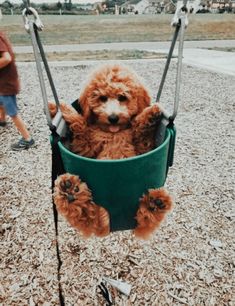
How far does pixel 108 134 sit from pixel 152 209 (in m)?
0.34

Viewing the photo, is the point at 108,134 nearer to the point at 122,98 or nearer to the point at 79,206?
the point at 122,98

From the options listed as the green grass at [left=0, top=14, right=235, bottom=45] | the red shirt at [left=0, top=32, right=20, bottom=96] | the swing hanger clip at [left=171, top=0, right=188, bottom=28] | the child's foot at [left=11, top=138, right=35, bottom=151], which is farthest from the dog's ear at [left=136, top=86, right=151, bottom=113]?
the green grass at [left=0, top=14, right=235, bottom=45]

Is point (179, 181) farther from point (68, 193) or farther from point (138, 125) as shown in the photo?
point (68, 193)

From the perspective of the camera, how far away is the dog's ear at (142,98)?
137 cm

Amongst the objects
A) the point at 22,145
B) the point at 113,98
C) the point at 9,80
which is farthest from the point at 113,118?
the point at 22,145

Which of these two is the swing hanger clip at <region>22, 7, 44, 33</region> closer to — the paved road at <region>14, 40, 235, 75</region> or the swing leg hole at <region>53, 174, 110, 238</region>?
the swing leg hole at <region>53, 174, 110, 238</region>

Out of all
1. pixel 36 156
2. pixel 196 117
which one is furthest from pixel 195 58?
pixel 36 156

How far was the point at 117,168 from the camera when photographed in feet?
3.66

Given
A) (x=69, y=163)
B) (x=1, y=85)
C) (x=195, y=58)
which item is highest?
(x=69, y=163)

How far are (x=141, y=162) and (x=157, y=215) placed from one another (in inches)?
11.8

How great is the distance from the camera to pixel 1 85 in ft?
10.1

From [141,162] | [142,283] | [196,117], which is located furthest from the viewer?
[196,117]

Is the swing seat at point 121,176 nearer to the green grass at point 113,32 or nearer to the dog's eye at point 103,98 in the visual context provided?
the dog's eye at point 103,98

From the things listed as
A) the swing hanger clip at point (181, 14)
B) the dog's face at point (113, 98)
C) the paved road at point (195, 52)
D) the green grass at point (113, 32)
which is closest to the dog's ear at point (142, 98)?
the dog's face at point (113, 98)
